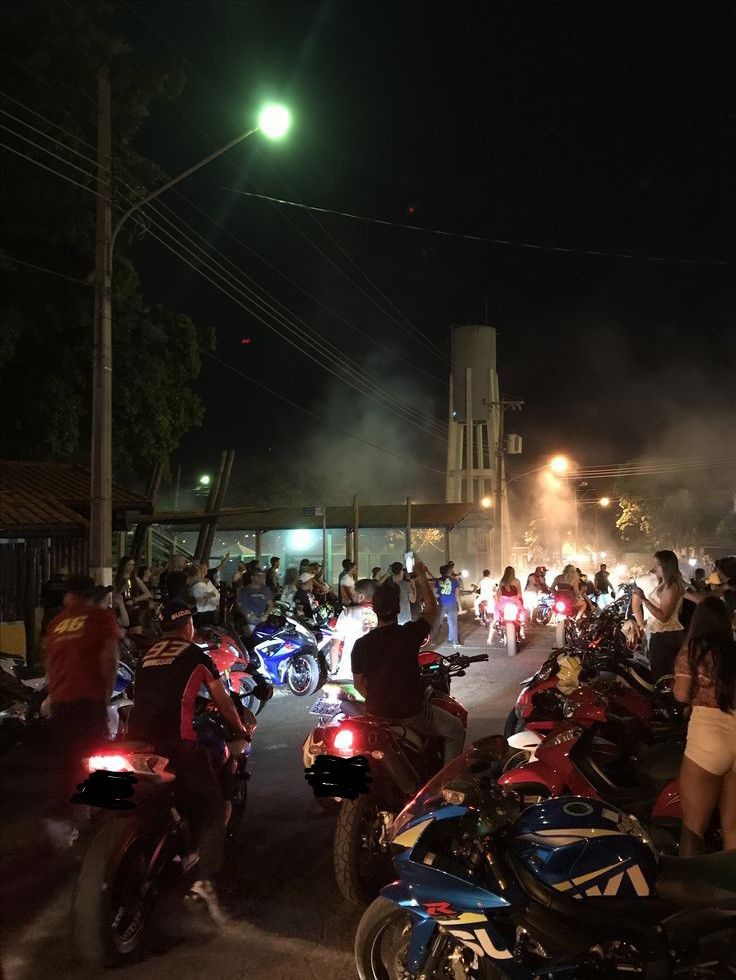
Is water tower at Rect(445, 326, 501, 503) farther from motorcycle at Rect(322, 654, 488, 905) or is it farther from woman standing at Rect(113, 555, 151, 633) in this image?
motorcycle at Rect(322, 654, 488, 905)

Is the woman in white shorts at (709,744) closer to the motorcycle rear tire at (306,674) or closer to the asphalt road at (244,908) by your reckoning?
the asphalt road at (244,908)

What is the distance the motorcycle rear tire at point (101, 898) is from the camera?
3922 mm

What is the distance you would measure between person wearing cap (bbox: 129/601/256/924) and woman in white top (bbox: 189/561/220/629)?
8.05 m

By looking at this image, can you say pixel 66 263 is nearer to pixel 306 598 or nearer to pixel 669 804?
pixel 306 598

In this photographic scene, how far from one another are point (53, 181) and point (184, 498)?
4438 centimetres

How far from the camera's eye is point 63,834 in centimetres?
605

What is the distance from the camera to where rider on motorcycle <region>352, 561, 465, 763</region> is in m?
5.18

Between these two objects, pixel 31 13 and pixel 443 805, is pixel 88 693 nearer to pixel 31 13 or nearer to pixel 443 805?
pixel 443 805

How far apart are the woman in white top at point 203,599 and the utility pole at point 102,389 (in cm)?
227

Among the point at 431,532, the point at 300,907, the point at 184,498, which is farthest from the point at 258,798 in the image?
the point at 184,498

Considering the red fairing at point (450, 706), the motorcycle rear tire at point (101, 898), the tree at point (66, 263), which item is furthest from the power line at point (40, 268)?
the motorcycle rear tire at point (101, 898)

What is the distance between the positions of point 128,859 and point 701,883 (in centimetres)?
269

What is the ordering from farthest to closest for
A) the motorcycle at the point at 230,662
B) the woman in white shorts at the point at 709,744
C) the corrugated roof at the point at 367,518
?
the corrugated roof at the point at 367,518 → the motorcycle at the point at 230,662 → the woman in white shorts at the point at 709,744

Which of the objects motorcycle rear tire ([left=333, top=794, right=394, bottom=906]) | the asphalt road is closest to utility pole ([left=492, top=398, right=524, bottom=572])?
the asphalt road
